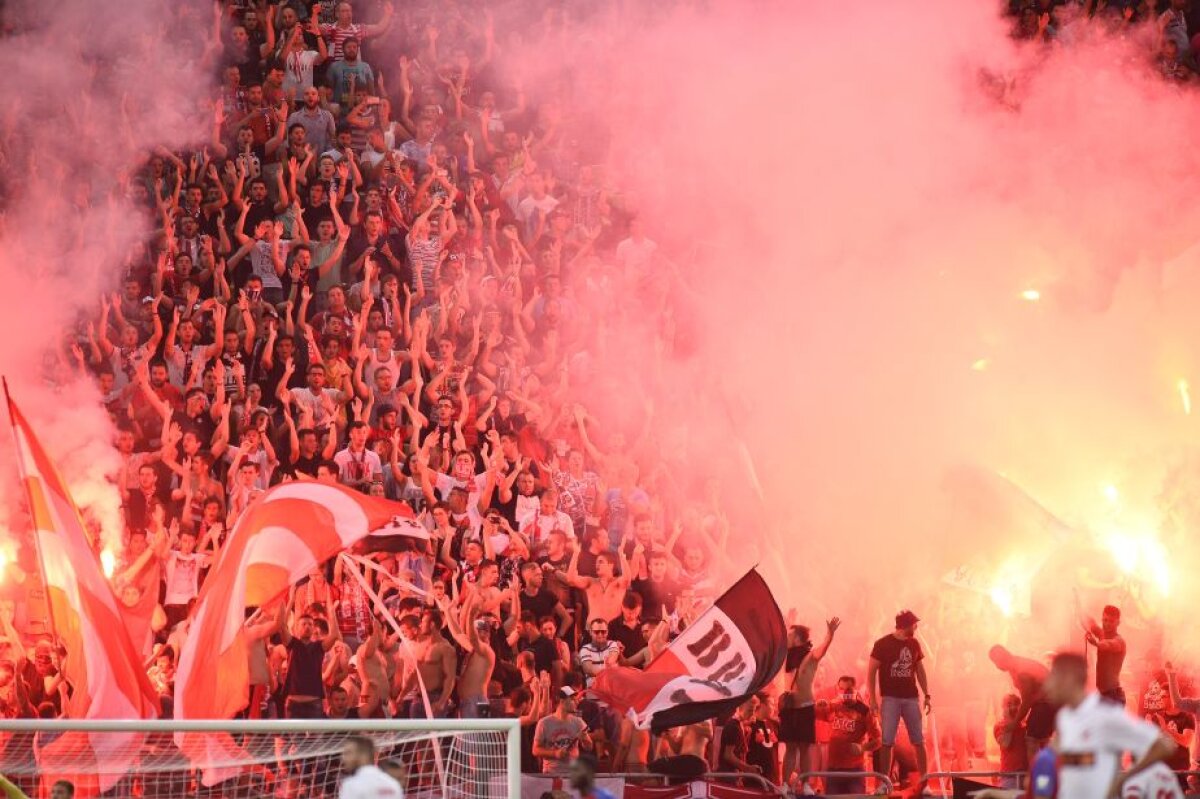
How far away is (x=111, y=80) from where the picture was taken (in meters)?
11.8

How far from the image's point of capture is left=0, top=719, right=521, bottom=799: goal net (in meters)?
6.95

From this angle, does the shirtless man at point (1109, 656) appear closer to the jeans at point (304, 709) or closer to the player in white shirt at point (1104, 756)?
the player in white shirt at point (1104, 756)

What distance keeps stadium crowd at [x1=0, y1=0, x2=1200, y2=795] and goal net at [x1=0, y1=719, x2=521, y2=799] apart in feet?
2.06

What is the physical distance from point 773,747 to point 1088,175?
19.1ft

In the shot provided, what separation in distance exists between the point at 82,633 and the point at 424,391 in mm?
3524

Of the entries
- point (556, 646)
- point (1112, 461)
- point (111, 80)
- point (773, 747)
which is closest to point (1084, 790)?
point (773, 747)

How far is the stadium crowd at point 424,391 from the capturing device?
8445 millimetres

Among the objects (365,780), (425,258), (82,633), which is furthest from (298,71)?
(365,780)

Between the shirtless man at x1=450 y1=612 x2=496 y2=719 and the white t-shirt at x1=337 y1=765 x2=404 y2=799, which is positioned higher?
the shirtless man at x1=450 y1=612 x2=496 y2=719

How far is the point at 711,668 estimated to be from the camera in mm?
7910

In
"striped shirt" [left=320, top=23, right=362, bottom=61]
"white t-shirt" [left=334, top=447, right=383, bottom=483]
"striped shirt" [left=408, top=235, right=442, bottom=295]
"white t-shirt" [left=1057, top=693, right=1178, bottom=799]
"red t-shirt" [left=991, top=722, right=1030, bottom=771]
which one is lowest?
"white t-shirt" [left=1057, top=693, right=1178, bottom=799]

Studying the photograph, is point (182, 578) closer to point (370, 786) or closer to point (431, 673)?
point (431, 673)

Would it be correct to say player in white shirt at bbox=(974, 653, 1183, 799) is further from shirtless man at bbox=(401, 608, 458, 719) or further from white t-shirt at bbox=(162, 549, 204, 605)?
white t-shirt at bbox=(162, 549, 204, 605)

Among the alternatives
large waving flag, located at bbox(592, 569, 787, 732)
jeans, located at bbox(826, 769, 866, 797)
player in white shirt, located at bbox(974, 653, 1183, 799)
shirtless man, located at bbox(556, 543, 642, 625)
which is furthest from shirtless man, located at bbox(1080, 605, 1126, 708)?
player in white shirt, located at bbox(974, 653, 1183, 799)
